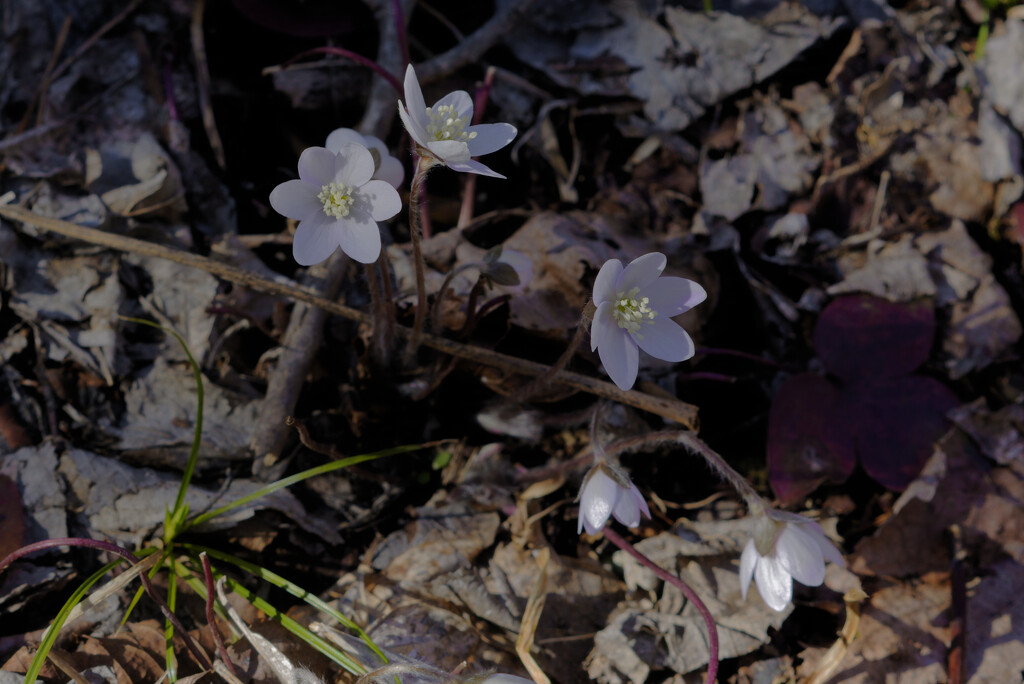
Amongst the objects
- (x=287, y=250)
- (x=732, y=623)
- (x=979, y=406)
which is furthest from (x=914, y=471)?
(x=287, y=250)

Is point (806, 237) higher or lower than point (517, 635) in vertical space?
higher

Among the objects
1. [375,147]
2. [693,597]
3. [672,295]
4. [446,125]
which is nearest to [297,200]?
[375,147]

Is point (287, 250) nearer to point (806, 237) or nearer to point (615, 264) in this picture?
point (615, 264)

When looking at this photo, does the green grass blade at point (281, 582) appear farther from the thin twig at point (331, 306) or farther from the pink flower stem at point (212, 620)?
the thin twig at point (331, 306)

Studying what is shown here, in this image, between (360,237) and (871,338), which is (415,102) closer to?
(360,237)

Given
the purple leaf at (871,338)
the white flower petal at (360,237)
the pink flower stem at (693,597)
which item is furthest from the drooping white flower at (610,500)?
the purple leaf at (871,338)

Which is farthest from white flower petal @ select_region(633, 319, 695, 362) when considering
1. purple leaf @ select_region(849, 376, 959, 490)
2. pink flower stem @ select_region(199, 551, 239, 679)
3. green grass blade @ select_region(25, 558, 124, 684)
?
green grass blade @ select_region(25, 558, 124, 684)

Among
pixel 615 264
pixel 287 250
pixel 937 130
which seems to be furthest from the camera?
pixel 937 130
